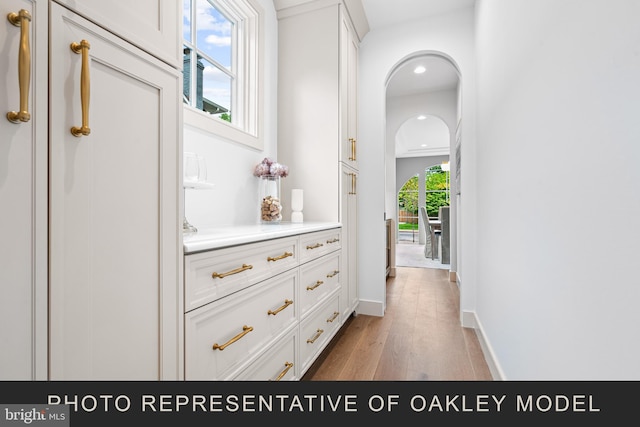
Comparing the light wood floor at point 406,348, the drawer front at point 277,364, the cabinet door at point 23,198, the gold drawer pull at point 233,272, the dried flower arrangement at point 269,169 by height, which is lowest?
the light wood floor at point 406,348

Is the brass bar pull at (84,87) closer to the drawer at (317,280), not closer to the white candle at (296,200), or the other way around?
the drawer at (317,280)

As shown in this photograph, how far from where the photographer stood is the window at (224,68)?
1736 mm

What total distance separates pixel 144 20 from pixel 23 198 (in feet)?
1.85

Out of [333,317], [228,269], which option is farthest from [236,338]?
[333,317]

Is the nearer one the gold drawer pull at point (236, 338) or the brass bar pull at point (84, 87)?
the brass bar pull at point (84, 87)

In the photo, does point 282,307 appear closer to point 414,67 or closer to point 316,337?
point 316,337

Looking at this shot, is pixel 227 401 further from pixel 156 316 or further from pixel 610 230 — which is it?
pixel 610 230

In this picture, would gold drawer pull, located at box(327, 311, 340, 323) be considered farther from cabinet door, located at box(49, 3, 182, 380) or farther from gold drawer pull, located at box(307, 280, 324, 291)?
cabinet door, located at box(49, 3, 182, 380)

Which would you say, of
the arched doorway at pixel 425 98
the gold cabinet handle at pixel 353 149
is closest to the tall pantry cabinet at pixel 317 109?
the gold cabinet handle at pixel 353 149

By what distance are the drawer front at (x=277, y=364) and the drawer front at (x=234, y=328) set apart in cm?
4

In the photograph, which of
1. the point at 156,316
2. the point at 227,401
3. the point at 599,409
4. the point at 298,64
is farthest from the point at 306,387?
the point at 298,64

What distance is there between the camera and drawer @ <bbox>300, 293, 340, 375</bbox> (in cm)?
163

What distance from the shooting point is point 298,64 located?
2398 millimetres

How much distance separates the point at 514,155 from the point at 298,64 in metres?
1.77
